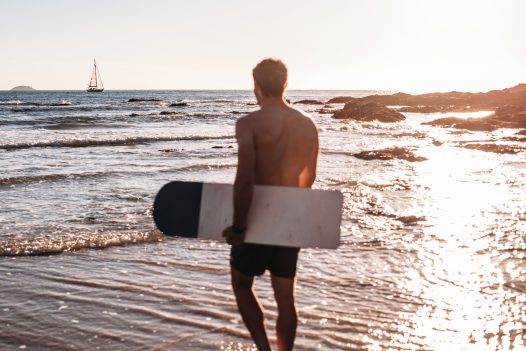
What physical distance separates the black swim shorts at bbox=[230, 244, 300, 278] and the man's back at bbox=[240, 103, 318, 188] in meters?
0.46

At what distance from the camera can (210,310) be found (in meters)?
5.22

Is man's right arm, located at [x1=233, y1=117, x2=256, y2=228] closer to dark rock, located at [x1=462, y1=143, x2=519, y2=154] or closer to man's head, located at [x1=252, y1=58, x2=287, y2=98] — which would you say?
man's head, located at [x1=252, y1=58, x2=287, y2=98]

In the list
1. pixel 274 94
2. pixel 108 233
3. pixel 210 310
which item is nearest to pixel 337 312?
pixel 210 310

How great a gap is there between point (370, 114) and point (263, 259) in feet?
129

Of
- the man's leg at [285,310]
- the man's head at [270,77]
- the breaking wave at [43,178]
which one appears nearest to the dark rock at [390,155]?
the breaking wave at [43,178]

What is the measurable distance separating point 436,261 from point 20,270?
5137 millimetres

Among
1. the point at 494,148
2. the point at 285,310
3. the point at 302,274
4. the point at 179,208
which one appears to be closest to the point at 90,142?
the point at 494,148

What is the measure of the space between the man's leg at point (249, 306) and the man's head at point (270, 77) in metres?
1.29

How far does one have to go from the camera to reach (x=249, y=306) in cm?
392

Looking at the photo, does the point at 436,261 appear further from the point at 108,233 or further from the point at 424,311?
the point at 108,233

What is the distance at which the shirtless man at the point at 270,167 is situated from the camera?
11.5ft

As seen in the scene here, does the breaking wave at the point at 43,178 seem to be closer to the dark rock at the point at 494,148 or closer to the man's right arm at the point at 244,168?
the man's right arm at the point at 244,168

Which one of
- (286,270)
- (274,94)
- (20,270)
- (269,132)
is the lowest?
(20,270)

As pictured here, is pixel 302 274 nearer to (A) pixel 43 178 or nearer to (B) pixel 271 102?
(B) pixel 271 102
